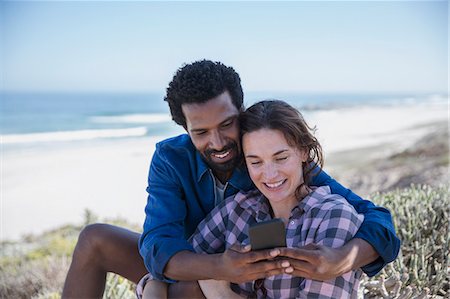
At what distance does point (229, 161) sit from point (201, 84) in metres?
0.38

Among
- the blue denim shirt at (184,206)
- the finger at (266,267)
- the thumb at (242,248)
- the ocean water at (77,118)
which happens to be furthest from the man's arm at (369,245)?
the ocean water at (77,118)

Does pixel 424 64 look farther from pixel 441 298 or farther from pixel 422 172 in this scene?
pixel 441 298

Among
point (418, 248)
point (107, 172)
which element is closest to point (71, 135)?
point (107, 172)

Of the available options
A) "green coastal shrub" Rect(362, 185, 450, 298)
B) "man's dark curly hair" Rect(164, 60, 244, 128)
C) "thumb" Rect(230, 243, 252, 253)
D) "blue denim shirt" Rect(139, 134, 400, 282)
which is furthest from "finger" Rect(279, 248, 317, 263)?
"green coastal shrub" Rect(362, 185, 450, 298)

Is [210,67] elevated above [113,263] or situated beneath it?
elevated above

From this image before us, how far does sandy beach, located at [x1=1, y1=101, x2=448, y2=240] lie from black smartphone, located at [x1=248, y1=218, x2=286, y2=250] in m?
6.46

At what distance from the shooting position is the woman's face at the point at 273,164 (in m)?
2.56

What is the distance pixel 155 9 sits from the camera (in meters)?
34.5

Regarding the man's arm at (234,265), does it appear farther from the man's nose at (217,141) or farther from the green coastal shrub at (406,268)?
the green coastal shrub at (406,268)

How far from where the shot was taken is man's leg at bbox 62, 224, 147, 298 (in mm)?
3049

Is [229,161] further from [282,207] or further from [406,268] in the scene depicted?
[406,268]

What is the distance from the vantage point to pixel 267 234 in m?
2.14

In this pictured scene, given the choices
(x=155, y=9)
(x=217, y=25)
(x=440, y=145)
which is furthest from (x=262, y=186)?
(x=217, y=25)

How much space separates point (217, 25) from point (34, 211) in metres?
30.0
